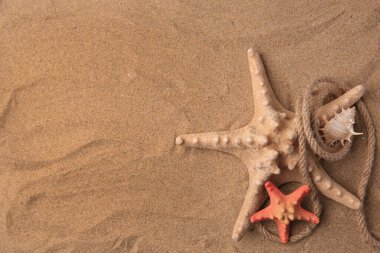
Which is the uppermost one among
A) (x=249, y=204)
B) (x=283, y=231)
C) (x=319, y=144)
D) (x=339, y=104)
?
(x=339, y=104)

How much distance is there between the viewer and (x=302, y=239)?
185cm

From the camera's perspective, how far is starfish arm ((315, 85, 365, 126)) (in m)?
1.70

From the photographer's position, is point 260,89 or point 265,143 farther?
point 260,89

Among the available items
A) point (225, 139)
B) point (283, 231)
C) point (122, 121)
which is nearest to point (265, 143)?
point (225, 139)

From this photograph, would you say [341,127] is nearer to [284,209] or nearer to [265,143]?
[265,143]

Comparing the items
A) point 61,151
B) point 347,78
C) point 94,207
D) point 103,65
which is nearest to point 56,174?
point 61,151

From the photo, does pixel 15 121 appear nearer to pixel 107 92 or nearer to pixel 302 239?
pixel 107 92

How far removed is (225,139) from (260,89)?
11.6 inches

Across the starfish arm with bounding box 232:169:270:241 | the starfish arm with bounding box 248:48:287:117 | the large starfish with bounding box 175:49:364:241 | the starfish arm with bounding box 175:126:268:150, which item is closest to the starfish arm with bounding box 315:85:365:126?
the large starfish with bounding box 175:49:364:241

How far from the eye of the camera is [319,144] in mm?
1670

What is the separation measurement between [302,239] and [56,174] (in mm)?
1286

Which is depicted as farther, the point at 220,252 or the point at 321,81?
the point at 220,252

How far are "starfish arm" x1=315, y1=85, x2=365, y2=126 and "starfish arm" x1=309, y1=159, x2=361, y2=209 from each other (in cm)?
21

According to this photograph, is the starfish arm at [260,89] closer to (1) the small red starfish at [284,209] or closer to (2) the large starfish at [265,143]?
(2) the large starfish at [265,143]
